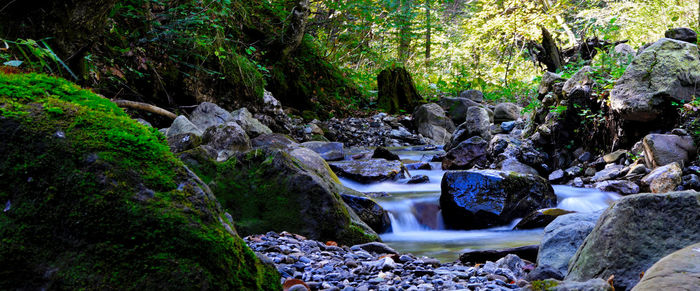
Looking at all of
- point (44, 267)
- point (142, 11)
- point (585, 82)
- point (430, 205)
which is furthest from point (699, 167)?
point (142, 11)

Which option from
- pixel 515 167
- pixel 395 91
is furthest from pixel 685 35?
pixel 395 91

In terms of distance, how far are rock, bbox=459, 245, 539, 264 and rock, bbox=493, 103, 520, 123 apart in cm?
1213

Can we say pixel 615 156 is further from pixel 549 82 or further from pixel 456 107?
pixel 456 107

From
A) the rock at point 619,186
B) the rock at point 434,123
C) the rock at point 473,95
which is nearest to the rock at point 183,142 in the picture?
the rock at point 619,186

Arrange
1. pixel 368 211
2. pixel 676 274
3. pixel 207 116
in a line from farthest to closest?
pixel 207 116
pixel 368 211
pixel 676 274

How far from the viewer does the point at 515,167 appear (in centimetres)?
870

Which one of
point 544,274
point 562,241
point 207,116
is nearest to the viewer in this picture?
point 544,274

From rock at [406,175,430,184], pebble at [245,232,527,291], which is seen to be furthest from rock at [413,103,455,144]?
pebble at [245,232,527,291]

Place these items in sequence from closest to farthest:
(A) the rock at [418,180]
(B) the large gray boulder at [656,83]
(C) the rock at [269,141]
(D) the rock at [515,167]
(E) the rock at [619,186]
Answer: (E) the rock at [619,186], (B) the large gray boulder at [656,83], (A) the rock at [418,180], (D) the rock at [515,167], (C) the rock at [269,141]

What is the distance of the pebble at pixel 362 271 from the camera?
268 cm

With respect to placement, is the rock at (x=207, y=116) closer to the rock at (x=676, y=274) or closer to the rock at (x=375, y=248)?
the rock at (x=375, y=248)

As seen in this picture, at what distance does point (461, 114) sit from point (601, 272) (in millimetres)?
13973

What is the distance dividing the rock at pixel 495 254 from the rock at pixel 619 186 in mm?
3663

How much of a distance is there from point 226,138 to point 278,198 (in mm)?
3925
